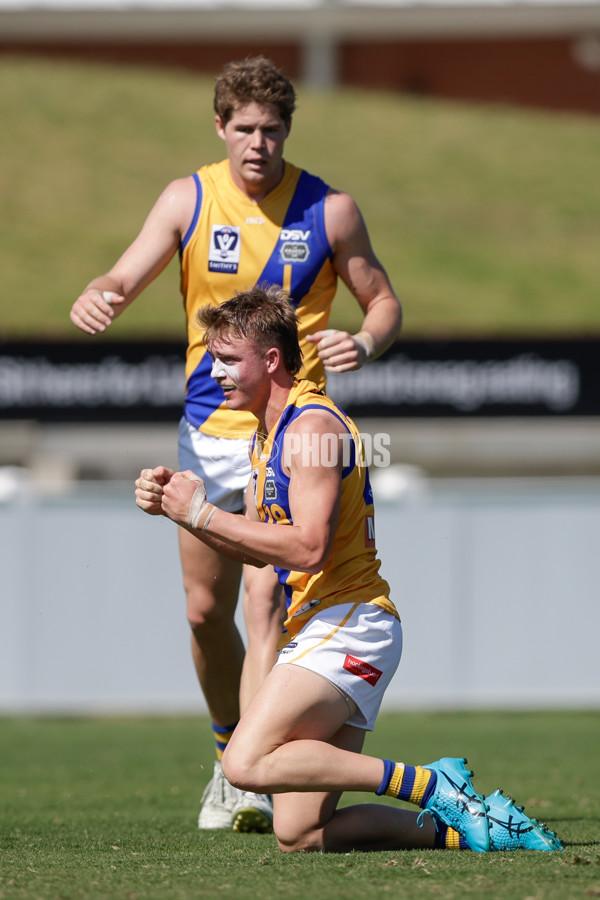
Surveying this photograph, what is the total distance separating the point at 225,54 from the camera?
32875 mm

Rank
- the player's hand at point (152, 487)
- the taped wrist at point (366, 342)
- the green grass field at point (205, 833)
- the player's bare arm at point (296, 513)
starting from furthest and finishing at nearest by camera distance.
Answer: the taped wrist at point (366, 342) → the player's hand at point (152, 487) → the player's bare arm at point (296, 513) → the green grass field at point (205, 833)

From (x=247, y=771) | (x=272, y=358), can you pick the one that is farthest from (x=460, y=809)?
(x=272, y=358)

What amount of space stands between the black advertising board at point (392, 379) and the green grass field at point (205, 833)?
136 inches

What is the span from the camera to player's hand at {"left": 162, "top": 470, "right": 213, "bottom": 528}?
3.92m

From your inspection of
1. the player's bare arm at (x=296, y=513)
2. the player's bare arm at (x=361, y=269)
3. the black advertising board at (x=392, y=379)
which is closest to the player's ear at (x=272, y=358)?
the player's bare arm at (x=296, y=513)

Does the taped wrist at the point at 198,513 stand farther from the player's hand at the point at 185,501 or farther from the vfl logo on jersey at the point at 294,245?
the vfl logo on jersey at the point at 294,245

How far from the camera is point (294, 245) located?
4891mm

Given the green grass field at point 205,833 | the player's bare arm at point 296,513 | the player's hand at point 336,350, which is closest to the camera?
the green grass field at point 205,833

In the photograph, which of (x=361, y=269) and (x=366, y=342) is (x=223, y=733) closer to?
(x=366, y=342)

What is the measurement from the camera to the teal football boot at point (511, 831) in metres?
3.90

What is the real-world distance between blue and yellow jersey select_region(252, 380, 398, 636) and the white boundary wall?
7.41 meters

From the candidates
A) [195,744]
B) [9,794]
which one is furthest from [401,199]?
[9,794]

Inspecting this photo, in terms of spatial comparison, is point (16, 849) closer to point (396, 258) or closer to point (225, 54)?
point (396, 258)

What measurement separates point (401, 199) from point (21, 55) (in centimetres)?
1197
